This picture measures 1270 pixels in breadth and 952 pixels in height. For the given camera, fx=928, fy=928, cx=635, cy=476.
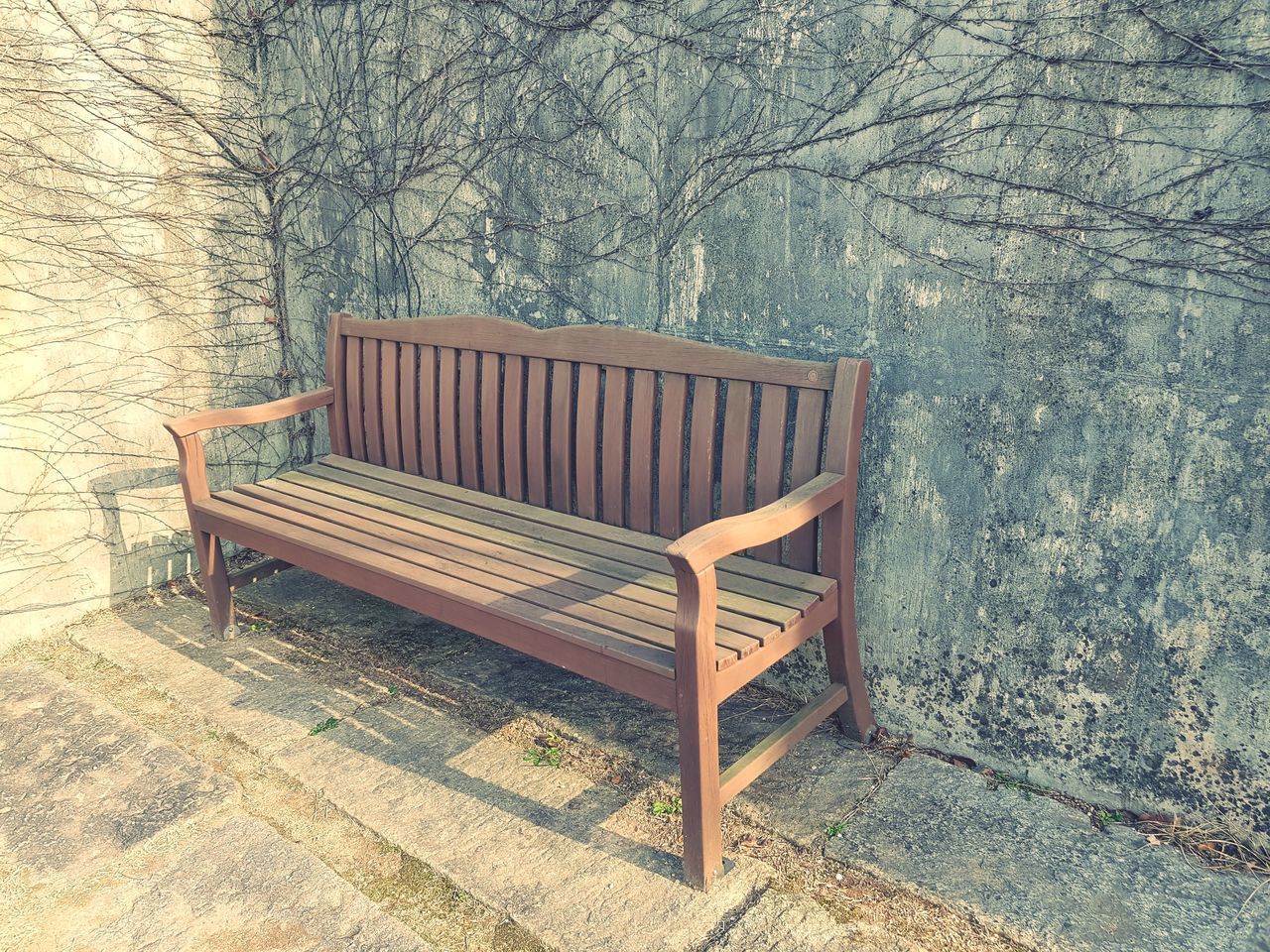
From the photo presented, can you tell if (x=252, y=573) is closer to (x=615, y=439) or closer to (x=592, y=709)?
→ (x=592, y=709)

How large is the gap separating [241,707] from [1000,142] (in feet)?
9.41

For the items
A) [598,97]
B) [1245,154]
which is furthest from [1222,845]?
[598,97]

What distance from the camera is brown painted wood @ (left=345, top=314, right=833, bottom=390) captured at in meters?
2.62

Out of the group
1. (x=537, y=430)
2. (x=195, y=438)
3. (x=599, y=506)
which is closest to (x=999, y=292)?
(x=599, y=506)

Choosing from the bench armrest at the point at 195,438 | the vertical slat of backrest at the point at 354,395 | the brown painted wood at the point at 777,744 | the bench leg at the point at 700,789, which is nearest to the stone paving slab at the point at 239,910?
the bench leg at the point at 700,789

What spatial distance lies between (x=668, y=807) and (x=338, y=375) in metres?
2.31

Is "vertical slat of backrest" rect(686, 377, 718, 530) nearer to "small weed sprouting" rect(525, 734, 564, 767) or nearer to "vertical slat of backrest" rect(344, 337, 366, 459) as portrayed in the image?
"small weed sprouting" rect(525, 734, 564, 767)

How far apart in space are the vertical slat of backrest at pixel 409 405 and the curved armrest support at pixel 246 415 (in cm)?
39

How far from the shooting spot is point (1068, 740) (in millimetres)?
2521

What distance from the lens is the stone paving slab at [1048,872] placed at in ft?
6.83

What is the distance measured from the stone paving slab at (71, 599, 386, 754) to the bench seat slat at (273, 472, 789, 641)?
596mm

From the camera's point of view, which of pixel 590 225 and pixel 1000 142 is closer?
pixel 1000 142

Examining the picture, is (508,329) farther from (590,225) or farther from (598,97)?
→ (598,97)

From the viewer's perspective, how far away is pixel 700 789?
7.18ft
